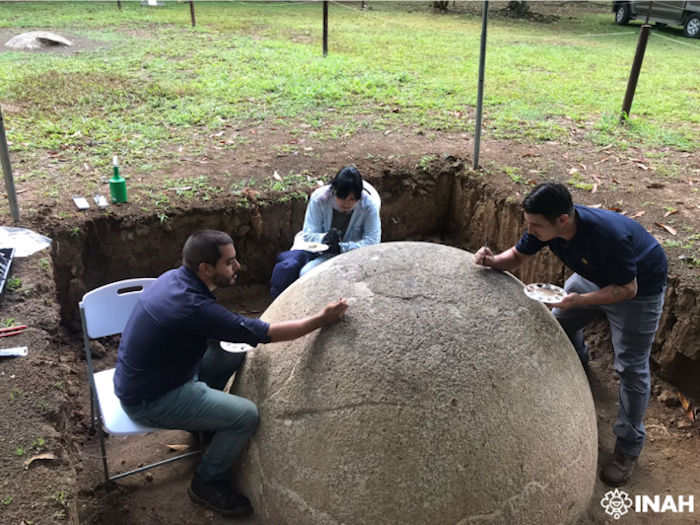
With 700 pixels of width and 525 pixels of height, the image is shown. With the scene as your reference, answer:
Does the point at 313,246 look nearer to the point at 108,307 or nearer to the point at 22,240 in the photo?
the point at 108,307

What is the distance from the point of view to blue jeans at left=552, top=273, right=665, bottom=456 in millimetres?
3773

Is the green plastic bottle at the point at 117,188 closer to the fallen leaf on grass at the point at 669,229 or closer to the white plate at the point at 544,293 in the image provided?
the white plate at the point at 544,293

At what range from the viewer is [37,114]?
792 centimetres

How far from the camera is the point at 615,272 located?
11.5 ft

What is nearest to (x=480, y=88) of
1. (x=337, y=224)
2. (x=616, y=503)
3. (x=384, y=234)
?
(x=384, y=234)

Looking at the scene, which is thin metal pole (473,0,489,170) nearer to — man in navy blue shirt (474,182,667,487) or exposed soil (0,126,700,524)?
exposed soil (0,126,700,524)

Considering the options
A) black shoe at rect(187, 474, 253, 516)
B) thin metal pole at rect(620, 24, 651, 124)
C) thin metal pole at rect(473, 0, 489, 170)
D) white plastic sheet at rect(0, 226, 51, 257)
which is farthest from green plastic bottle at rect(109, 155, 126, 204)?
thin metal pole at rect(620, 24, 651, 124)

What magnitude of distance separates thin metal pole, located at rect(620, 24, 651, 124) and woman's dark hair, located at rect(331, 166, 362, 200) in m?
4.95

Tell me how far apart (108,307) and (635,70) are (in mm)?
7115

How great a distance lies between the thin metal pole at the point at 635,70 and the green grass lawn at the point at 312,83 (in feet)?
0.57

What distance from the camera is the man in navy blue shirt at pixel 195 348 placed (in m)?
3.11

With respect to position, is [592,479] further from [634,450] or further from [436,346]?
[436,346]

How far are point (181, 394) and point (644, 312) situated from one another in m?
2.77

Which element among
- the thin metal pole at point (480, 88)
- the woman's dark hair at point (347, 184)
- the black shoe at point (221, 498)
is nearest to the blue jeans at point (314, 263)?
the woman's dark hair at point (347, 184)
